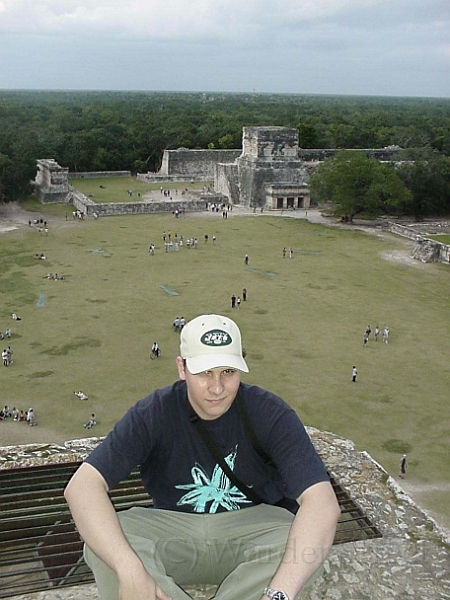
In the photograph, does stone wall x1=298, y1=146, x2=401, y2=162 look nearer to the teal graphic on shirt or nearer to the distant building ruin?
the distant building ruin

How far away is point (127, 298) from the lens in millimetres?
16188

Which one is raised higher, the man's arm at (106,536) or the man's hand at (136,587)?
the man's arm at (106,536)

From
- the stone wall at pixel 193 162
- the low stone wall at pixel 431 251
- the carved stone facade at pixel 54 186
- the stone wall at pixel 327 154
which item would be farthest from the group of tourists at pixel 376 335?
the stone wall at pixel 193 162

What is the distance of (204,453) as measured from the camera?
234 cm

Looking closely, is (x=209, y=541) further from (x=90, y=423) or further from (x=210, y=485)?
(x=90, y=423)


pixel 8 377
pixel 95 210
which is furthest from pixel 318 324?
pixel 95 210

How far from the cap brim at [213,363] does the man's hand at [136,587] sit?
724 millimetres

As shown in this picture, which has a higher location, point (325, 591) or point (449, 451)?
point (325, 591)

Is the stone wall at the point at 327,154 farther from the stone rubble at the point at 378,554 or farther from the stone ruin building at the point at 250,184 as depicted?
the stone rubble at the point at 378,554

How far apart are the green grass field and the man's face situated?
6357mm

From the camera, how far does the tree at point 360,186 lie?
26227 millimetres

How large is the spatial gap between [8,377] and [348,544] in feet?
31.6

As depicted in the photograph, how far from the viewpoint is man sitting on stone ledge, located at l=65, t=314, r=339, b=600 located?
6.72 feet

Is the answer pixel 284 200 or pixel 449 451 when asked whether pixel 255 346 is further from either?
pixel 284 200
